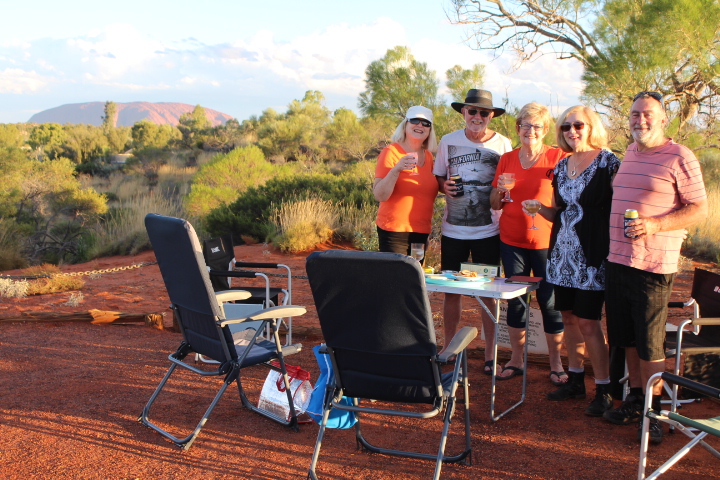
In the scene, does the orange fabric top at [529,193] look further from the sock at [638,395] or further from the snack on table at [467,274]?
the sock at [638,395]

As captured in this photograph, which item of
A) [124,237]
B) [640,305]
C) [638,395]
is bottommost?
[124,237]

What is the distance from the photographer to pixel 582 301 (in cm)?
374

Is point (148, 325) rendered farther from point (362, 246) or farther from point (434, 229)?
point (434, 229)

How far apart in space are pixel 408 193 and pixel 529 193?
0.83 metres

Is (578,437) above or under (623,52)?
under

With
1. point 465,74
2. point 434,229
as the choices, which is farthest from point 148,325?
point 465,74

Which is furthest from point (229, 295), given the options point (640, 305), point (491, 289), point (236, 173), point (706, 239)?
point (236, 173)

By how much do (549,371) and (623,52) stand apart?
6.78 meters

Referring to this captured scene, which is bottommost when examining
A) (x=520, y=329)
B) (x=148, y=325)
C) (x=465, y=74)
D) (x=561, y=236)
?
(x=148, y=325)

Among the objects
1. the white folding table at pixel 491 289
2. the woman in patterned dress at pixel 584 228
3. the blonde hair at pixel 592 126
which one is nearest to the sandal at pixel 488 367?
the white folding table at pixel 491 289

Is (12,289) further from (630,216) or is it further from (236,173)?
(236,173)

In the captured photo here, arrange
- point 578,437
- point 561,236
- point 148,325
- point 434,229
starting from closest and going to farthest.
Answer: point 578,437 < point 561,236 < point 148,325 < point 434,229

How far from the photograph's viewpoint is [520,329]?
14.3 ft

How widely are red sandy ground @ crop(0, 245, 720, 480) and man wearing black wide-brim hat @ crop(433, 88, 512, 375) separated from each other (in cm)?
96
